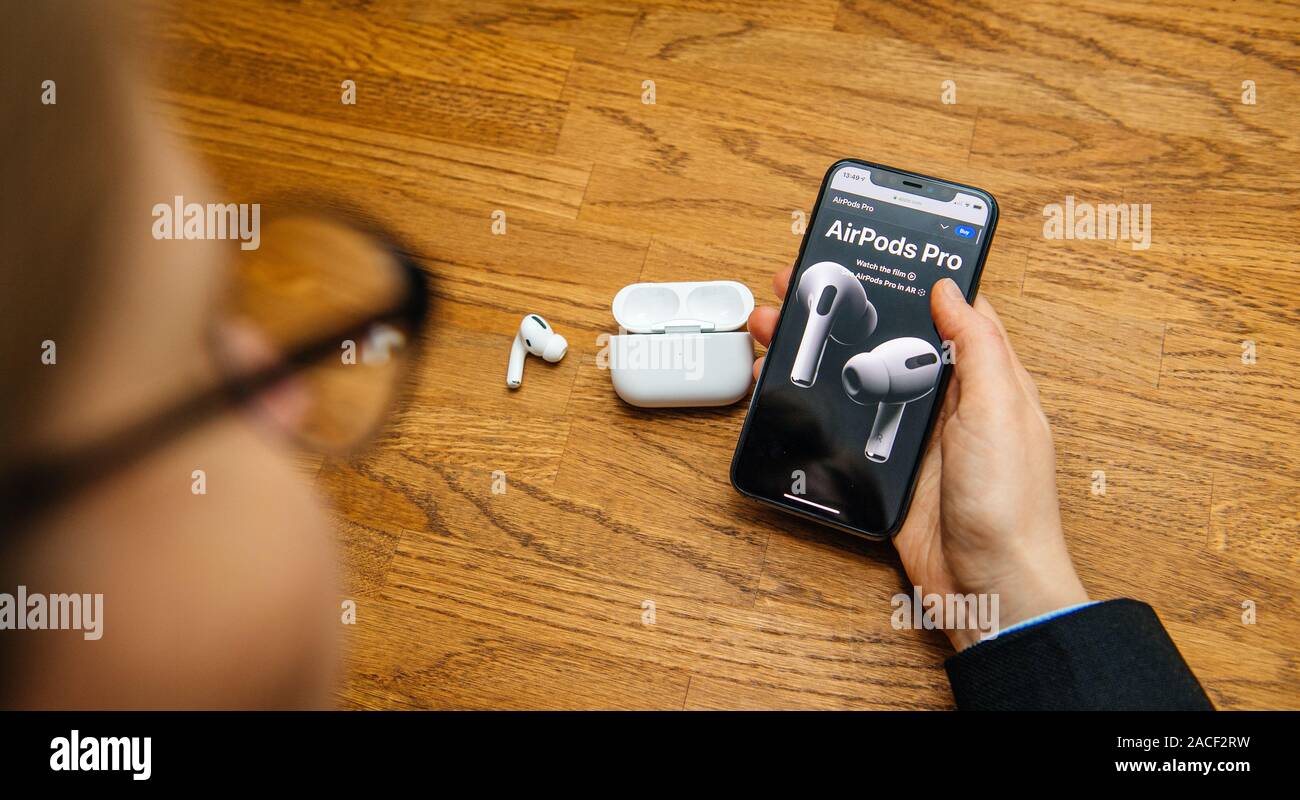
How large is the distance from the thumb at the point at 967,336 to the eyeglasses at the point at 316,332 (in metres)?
0.44

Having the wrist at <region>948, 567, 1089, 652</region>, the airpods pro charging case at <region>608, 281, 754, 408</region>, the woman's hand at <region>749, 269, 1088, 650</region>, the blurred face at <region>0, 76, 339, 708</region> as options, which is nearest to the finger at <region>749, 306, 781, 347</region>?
the airpods pro charging case at <region>608, 281, 754, 408</region>

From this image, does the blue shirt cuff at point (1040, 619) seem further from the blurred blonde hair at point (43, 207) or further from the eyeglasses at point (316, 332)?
the blurred blonde hair at point (43, 207)

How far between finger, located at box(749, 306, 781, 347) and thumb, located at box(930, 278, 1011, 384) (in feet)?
0.41

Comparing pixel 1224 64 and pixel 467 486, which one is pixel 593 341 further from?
pixel 1224 64

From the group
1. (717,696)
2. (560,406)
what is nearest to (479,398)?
(560,406)

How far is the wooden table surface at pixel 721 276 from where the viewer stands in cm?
65

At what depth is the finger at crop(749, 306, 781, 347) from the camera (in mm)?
683

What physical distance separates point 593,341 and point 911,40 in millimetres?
416

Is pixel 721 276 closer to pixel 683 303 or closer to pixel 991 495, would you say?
pixel 683 303

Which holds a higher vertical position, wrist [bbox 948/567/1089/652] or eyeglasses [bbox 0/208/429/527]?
eyeglasses [bbox 0/208/429/527]

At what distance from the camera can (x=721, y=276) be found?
73cm

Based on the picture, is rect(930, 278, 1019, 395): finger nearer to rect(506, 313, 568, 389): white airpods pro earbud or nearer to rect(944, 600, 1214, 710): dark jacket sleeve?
rect(944, 600, 1214, 710): dark jacket sleeve

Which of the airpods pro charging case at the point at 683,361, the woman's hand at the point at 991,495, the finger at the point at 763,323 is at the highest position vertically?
the finger at the point at 763,323

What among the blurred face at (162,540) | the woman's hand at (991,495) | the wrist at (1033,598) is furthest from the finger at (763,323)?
the blurred face at (162,540)
